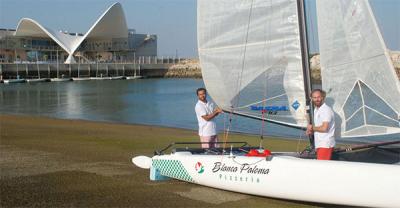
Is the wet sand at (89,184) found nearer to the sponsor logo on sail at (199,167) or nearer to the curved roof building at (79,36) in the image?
the sponsor logo on sail at (199,167)

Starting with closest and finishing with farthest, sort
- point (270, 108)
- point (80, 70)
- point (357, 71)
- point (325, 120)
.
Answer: point (325, 120)
point (357, 71)
point (270, 108)
point (80, 70)

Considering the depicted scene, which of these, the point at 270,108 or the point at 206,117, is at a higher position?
the point at 270,108

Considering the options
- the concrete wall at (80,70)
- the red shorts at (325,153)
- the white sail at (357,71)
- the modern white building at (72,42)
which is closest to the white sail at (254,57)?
the white sail at (357,71)

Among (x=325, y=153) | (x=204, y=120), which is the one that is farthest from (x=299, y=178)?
(x=204, y=120)

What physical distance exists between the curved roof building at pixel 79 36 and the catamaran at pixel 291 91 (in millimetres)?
84679

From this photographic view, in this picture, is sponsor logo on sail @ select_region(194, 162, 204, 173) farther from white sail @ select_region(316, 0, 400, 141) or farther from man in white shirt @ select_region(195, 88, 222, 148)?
white sail @ select_region(316, 0, 400, 141)

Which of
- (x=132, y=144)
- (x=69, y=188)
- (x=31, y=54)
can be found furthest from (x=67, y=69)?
(x=69, y=188)

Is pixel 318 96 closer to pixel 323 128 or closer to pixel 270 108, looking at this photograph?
pixel 323 128

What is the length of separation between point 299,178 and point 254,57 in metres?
2.22

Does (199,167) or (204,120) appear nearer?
(199,167)

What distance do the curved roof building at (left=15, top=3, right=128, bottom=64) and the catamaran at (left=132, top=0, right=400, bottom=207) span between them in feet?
278

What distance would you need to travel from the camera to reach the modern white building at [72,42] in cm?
9231

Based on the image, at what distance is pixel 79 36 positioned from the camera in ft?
318

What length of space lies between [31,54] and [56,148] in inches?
3452
